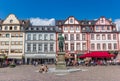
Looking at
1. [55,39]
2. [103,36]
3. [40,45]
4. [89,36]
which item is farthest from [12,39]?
[103,36]

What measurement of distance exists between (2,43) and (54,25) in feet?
45.7

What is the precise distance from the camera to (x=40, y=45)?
193ft

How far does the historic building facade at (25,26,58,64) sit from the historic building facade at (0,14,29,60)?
1.50 metres

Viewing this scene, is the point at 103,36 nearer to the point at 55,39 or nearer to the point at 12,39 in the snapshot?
the point at 55,39

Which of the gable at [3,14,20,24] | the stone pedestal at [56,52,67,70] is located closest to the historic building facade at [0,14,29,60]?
the gable at [3,14,20,24]

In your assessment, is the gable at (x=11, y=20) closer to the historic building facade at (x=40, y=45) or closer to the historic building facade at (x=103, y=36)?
the historic building facade at (x=40, y=45)

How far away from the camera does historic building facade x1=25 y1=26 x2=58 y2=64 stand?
58.2 m

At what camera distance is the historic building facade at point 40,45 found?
191 feet

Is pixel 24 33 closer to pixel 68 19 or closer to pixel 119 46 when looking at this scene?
pixel 68 19

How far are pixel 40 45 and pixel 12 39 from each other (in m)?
7.24

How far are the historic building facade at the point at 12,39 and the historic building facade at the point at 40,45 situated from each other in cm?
150

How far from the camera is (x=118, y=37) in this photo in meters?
57.9

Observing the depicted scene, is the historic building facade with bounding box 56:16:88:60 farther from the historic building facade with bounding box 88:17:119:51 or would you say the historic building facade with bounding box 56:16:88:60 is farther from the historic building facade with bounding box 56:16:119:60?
the historic building facade with bounding box 88:17:119:51

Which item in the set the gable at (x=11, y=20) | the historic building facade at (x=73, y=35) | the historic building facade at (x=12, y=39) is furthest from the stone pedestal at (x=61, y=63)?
the gable at (x=11, y=20)
